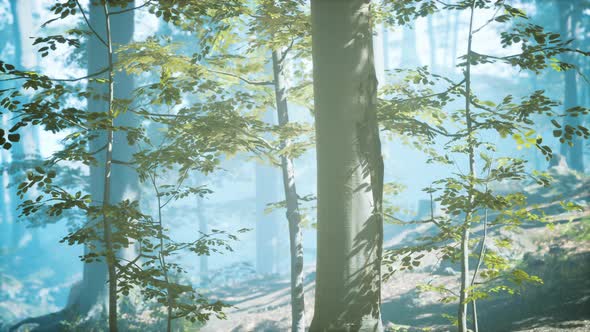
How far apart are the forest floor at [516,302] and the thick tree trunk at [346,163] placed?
1431 mm

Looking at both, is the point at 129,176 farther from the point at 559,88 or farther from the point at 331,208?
the point at 559,88

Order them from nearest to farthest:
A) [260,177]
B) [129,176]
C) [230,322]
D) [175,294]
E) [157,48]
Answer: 1. [175,294]
2. [157,48]
3. [230,322]
4. [129,176]
5. [260,177]

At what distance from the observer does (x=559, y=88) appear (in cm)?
2762

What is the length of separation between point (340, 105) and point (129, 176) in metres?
9.36

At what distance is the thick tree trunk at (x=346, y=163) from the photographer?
319cm

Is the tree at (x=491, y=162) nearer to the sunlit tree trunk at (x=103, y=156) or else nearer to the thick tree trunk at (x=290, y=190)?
the thick tree trunk at (x=290, y=190)

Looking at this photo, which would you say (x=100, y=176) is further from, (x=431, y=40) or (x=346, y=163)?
(x=431, y=40)

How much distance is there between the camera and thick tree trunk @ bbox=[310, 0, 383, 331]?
3.19 m

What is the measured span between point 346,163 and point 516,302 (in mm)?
5369

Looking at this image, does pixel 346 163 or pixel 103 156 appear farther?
pixel 103 156

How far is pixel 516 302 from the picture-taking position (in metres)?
6.69

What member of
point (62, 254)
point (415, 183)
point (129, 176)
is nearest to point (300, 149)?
point (129, 176)

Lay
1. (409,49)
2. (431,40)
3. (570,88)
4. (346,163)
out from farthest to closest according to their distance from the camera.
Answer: (409,49) < (431,40) < (570,88) < (346,163)

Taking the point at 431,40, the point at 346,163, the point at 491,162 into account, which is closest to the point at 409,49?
the point at 431,40
